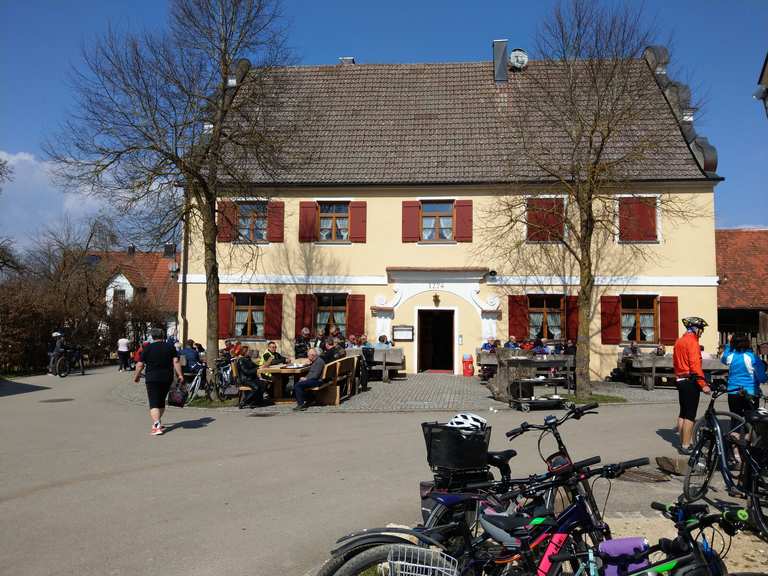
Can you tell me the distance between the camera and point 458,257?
22.3m

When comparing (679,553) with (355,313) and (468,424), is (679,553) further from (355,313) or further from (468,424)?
(355,313)

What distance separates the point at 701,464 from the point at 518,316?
14.7 metres

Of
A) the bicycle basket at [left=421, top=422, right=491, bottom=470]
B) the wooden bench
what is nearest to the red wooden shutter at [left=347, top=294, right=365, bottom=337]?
the wooden bench

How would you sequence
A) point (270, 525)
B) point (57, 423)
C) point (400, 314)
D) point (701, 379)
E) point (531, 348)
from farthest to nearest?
point (400, 314), point (531, 348), point (57, 423), point (701, 379), point (270, 525)

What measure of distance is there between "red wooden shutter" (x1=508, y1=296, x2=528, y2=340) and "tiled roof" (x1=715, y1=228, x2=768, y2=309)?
10299mm

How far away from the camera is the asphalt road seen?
17.3ft

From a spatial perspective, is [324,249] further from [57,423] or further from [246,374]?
[57,423]

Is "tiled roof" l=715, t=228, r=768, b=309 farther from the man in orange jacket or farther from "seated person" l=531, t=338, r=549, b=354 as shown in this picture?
the man in orange jacket

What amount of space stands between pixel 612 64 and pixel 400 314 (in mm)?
10250

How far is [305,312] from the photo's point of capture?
2256 centimetres

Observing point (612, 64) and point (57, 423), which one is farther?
point (612, 64)

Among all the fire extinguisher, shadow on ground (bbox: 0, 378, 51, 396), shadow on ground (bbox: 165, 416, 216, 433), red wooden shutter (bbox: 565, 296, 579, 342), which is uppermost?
red wooden shutter (bbox: 565, 296, 579, 342)

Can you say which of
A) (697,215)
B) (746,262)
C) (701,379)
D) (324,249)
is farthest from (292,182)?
(746,262)

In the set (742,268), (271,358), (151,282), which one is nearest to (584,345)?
(271,358)
